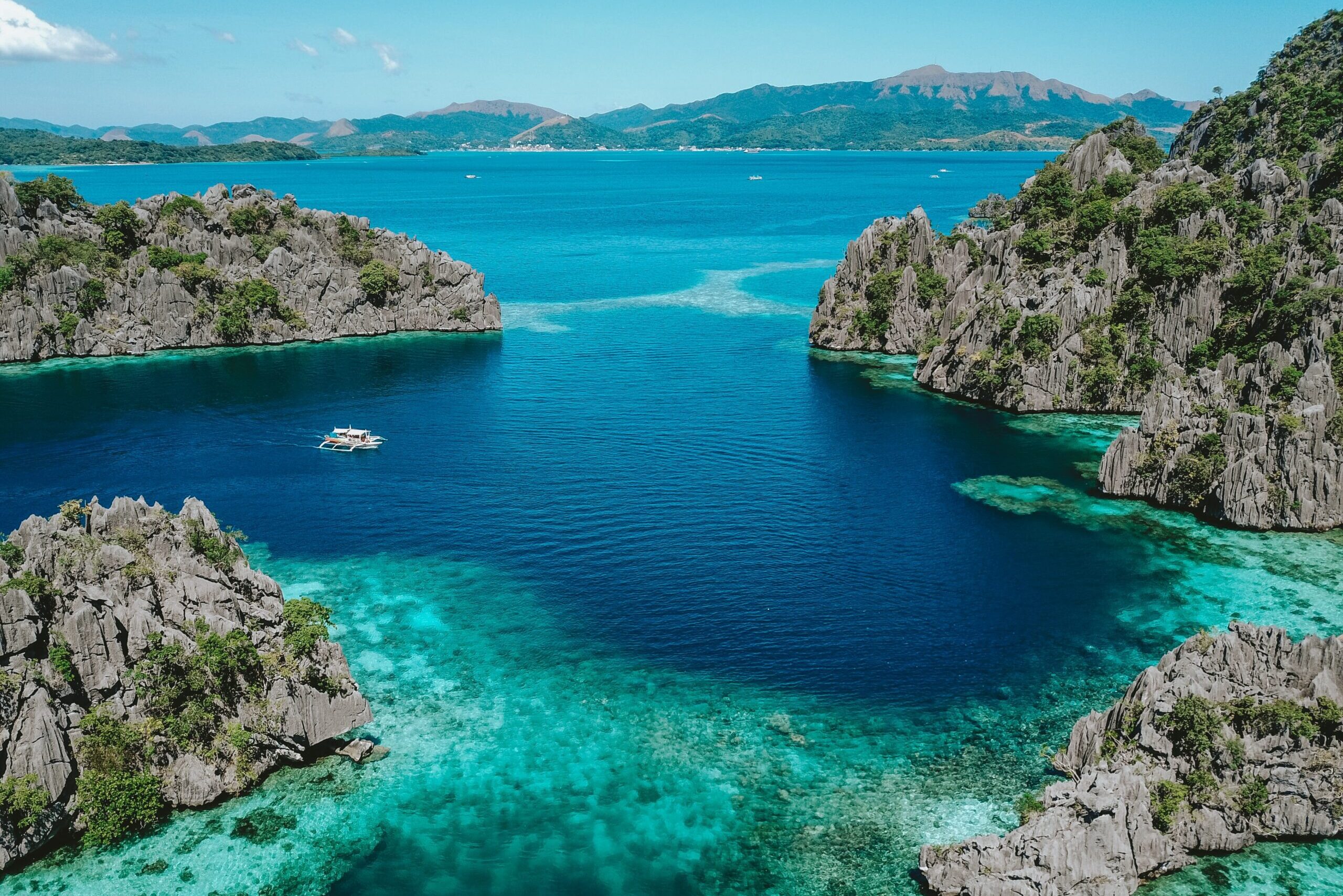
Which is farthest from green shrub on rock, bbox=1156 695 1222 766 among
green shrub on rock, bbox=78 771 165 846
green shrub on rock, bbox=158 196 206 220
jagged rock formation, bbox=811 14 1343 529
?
green shrub on rock, bbox=158 196 206 220

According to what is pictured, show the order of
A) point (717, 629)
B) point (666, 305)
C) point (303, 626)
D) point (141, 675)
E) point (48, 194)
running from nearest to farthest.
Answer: point (141, 675) < point (303, 626) < point (717, 629) < point (48, 194) < point (666, 305)

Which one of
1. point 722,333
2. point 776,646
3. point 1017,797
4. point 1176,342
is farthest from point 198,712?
point 722,333

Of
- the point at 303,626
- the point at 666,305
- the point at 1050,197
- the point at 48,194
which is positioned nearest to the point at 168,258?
the point at 48,194

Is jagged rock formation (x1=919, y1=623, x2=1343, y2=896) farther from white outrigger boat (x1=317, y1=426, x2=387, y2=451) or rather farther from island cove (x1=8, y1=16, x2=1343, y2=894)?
white outrigger boat (x1=317, y1=426, x2=387, y2=451)

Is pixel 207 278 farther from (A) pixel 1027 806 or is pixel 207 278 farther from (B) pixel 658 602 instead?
(A) pixel 1027 806

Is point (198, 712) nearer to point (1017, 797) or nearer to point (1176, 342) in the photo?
point (1017, 797)

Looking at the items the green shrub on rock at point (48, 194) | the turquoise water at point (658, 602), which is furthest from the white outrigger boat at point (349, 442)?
the green shrub on rock at point (48, 194)
